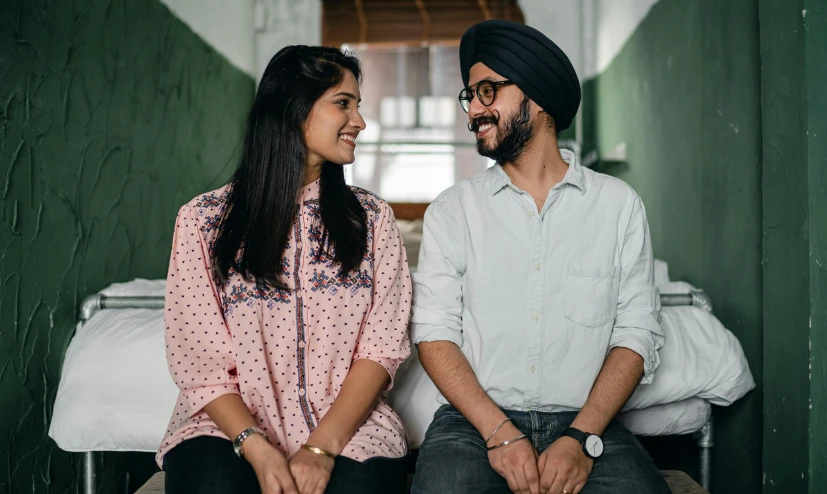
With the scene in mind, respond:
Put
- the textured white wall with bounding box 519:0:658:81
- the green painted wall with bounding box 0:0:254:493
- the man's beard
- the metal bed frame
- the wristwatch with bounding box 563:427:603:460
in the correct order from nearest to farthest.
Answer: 1. the wristwatch with bounding box 563:427:603:460
2. the man's beard
3. the green painted wall with bounding box 0:0:254:493
4. the metal bed frame
5. the textured white wall with bounding box 519:0:658:81

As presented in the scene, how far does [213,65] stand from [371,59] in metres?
1.18

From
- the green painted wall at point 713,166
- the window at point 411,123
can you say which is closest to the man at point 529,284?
the green painted wall at point 713,166

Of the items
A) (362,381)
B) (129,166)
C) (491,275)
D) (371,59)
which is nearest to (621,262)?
(491,275)

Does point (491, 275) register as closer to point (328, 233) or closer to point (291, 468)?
point (328, 233)

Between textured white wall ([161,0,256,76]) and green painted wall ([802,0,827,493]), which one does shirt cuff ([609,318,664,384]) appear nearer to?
green painted wall ([802,0,827,493])

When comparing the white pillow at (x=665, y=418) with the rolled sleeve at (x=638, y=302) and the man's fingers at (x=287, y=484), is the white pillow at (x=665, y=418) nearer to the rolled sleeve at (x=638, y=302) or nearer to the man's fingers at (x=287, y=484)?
the rolled sleeve at (x=638, y=302)

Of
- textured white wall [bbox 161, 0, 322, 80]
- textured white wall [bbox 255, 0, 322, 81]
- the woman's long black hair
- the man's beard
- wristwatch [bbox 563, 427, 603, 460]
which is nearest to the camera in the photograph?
wristwatch [bbox 563, 427, 603, 460]

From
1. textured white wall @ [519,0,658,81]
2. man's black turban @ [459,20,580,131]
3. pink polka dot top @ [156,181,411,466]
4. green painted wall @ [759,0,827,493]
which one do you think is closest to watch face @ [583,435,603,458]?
pink polka dot top @ [156,181,411,466]

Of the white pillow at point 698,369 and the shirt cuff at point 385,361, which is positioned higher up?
the shirt cuff at point 385,361

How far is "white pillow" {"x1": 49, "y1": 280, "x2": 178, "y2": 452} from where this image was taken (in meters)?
1.59

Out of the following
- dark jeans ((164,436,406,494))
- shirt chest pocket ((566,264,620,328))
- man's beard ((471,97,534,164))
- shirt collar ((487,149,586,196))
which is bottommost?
dark jeans ((164,436,406,494))

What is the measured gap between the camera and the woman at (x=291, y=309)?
1.19 metres

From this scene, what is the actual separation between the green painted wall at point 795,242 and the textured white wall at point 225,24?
2043 millimetres

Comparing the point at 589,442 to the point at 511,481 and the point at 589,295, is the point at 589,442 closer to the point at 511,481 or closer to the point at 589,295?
the point at 511,481
